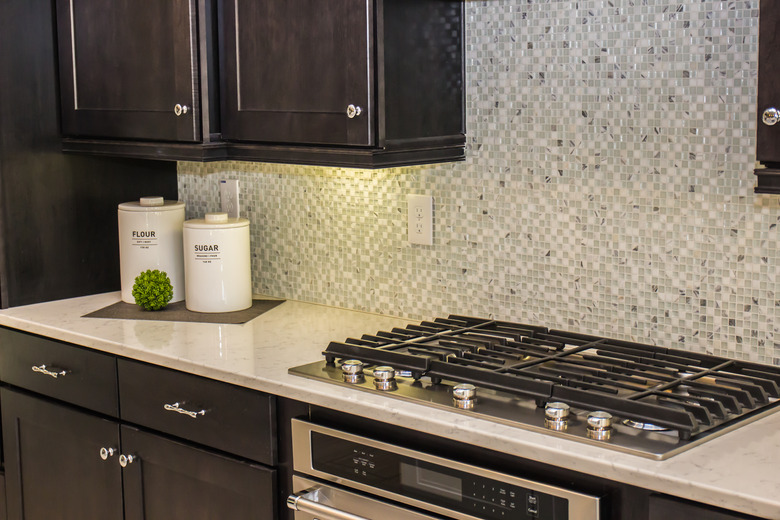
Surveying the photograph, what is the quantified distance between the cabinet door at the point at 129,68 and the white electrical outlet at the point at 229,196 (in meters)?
0.38

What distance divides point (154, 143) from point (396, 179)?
658mm

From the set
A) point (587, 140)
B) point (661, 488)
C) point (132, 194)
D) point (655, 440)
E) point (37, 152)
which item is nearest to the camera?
point (661, 488)

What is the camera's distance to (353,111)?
7.02 feet

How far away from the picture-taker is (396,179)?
2.50 meters

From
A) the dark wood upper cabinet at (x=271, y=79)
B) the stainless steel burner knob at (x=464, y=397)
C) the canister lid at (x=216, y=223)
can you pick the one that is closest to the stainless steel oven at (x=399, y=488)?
the stainless steel burner knob at (x=464, y=397)

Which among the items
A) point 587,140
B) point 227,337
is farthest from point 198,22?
point 587,140

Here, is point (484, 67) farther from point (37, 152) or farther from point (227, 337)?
point (37, 152)

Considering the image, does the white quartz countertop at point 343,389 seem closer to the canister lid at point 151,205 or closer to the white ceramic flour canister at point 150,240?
the white ceramic flour canister at point 150,240

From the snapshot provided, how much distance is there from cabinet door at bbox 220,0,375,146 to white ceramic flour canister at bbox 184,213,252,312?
27 cm

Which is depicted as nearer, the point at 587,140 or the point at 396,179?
the point at 587,140

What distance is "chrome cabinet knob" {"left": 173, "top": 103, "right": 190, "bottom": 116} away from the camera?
246cm

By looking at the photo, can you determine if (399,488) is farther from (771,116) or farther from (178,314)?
(178,314)

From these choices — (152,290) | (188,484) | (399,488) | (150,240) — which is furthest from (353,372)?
(150,240)

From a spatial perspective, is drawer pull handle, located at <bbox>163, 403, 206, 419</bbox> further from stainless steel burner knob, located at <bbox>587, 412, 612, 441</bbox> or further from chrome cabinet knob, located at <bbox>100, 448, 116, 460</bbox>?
stainless steel burner knob, located at <bbox>587, 412, 612, 441</bbox>
